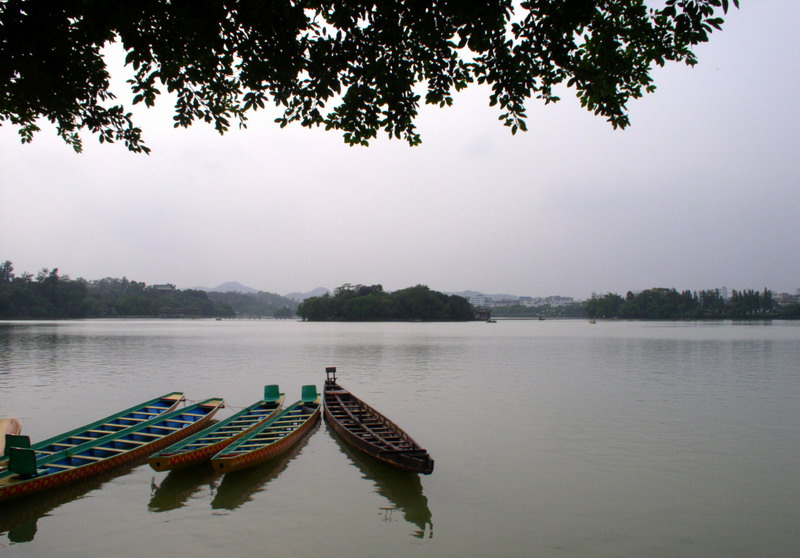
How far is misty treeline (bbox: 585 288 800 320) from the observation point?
507 feet

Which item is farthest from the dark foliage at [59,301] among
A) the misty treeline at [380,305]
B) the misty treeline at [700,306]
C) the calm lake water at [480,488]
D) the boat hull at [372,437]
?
the misty treeline at [700,306]

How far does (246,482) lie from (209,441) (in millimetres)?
1534

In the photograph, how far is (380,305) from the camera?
143 m

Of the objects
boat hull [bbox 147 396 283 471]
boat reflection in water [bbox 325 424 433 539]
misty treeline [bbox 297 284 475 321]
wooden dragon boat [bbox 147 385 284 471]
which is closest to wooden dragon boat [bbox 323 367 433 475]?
boat reflection in water [bbox 325 424 433 539]

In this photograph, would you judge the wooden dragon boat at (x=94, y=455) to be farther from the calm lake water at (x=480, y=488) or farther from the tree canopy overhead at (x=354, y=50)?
the tree canopy overhead at (x=354, y=50)

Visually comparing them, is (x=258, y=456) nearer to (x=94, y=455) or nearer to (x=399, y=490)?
(x=399, y=490)

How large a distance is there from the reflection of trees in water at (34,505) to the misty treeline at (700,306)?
563ft

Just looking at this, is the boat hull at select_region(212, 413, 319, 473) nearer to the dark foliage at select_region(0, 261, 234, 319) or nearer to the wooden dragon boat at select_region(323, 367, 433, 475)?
the wooden dragon boat at select_region(323, 367, 433, 475)

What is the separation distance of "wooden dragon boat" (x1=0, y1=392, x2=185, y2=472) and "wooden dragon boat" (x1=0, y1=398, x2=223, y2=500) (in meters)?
0.21

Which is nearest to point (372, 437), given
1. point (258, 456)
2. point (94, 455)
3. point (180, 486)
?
point (258, 456)

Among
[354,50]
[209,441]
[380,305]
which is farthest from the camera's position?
[380,305]

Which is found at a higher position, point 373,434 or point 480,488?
point 373,434

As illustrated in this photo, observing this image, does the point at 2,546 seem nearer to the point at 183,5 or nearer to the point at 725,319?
the point at 183,5

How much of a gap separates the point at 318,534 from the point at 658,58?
8008 millimetres
